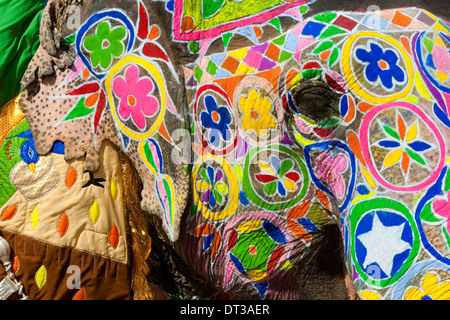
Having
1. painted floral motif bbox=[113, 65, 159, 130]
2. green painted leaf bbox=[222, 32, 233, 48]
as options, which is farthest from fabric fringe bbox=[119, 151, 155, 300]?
green painted leaf bbox=[222, 32, 233, 48]

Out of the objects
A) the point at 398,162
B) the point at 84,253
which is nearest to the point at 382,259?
the point at 398,162

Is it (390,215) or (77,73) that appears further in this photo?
(77,73)

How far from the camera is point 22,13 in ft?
6.49

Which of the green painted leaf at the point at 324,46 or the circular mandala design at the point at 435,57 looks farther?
the green painted leaf at the point at 324,46

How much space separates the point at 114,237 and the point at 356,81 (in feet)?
2.95

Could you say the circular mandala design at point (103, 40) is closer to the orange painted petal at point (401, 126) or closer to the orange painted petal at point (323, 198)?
the orange painted petal at point (323, 198)

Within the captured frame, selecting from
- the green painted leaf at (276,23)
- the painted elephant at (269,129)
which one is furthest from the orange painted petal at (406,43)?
the green painted leaf at (276,23)

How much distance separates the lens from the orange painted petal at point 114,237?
6.44 ft

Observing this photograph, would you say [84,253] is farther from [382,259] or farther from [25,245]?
[382,259]

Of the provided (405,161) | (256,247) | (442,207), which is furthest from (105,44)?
(442,207)

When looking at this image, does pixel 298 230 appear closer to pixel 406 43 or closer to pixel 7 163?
pixel 406 43

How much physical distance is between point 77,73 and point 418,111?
1003mm

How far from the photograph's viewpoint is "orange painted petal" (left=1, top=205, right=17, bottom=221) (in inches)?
74.4

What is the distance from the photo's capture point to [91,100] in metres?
1.91
